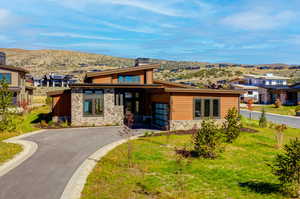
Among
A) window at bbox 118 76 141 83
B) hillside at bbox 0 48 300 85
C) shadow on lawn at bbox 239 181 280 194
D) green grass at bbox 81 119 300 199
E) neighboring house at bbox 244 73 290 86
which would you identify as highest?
hillside at bbox 0 48 300 85

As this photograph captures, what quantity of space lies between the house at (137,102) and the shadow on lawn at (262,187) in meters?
12.5

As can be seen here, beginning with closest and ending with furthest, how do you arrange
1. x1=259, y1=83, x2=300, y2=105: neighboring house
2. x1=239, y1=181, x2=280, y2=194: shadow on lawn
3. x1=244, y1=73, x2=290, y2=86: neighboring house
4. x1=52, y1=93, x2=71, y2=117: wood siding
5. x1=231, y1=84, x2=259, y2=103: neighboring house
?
x1=239, y1=181, x2=280, y2=194: shadow on lawn < x1=52, y1=93, x2=71, y2=117: wood siding < x1=259, y1=83, x2=300, y2=105: neighboring house < x1=231, y1=84, x2=259, y2=103: neighboring house < x1=244, y1=73, x2=290, y2=86: neighboring house

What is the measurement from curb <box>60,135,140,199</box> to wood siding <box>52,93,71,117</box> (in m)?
13.0

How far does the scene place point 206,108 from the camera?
23.5m

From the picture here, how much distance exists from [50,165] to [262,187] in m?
9.77

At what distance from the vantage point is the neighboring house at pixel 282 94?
55.9 meters

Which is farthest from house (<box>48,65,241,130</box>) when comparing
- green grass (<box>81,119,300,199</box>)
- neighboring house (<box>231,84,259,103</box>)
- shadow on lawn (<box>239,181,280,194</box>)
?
neighboring house (<box>231,84,259,103</box>)

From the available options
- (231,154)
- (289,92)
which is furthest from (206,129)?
(289,92)

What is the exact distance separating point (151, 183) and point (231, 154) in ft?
23.8

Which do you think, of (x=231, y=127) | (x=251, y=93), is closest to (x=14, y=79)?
(x=231, y=127)

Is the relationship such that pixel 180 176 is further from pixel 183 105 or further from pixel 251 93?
pixel 251 93

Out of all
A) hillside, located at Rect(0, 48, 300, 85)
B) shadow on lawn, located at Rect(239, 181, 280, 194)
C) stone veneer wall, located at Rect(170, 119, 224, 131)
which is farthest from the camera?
hillside, located at Rect(0, 48, 300, 85)

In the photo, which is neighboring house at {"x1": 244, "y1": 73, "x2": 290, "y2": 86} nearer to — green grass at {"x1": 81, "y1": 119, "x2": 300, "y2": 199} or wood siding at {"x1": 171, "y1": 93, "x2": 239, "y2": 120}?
wood siding at {"x1": 171, "y1": 93, "x2": 239, "y2": 120}

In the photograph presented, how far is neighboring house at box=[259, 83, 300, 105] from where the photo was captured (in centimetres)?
5588
